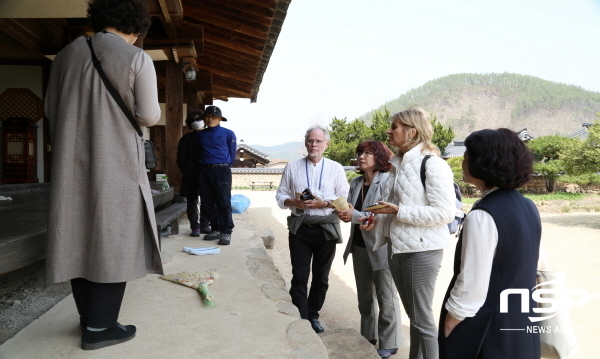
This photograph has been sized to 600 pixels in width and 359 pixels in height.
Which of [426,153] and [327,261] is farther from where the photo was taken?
[327,261]

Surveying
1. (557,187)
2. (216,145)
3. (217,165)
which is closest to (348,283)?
(217,165)

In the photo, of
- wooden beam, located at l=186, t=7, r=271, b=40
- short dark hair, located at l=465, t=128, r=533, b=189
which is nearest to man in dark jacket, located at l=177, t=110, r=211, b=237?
wooden beam, located at l=186, t=7, r=271, b=40

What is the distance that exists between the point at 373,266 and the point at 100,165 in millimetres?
2346

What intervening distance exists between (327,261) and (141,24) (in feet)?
8.19

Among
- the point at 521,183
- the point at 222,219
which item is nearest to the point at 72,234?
the point at 521,183

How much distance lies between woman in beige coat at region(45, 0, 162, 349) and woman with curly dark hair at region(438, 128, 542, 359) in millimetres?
1406

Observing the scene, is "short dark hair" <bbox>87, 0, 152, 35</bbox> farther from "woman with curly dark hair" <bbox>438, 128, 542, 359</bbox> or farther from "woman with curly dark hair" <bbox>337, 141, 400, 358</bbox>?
"woman with curly dark hair" <bbox>337, 141, 400, 358</bbox>

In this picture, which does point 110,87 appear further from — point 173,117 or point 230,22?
point 173,117

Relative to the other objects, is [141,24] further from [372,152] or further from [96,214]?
[372,152]

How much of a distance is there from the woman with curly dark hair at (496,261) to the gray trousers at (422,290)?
2.93 ft

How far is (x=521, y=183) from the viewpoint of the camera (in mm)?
1761

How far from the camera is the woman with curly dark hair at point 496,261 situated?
1.66 m

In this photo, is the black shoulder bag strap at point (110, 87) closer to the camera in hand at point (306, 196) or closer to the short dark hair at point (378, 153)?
the camera in hand at point (306, 196)

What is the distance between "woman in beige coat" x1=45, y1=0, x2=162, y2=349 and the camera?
6.44ft
